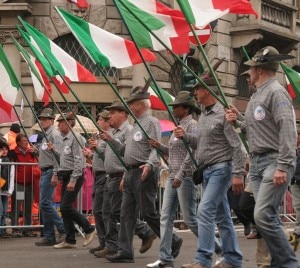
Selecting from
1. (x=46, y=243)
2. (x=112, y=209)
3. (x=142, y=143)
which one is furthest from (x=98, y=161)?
(x=46, y=243)

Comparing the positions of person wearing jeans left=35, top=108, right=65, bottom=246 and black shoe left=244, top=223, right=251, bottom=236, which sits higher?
person wearing jeans left=35, top=108, right=65, bottom=246

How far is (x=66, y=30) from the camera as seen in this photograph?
77.8 feet

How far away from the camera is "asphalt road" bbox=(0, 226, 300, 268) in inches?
409

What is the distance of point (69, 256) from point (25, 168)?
4001 millimetres

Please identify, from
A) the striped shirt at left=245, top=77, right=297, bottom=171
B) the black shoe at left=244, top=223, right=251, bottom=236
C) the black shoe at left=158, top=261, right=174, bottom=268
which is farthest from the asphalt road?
the striped shirt at left=245, top=77, right=297, bottom=171

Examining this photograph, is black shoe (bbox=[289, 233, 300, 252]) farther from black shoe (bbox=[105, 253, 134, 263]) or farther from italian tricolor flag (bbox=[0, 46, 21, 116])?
italian tricolor flag (bbox=[0, 46, 21, 116])

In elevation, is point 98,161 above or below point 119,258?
above

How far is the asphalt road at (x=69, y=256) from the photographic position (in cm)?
1039

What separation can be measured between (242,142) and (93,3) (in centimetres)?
1589

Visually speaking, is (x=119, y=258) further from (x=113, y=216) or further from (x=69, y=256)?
(x=69, y=256)

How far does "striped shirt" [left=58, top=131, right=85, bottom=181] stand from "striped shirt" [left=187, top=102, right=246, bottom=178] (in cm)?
359

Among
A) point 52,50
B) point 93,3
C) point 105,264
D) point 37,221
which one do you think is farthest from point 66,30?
point 105,264

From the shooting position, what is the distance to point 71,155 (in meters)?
12.6

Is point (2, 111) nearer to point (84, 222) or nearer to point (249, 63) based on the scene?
point (84, 222)
